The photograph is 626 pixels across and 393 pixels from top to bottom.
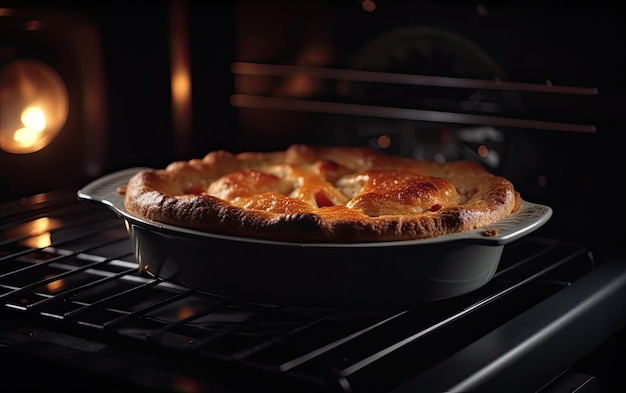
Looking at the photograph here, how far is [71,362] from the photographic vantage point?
0.94m

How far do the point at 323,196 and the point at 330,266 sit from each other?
274 millimetres

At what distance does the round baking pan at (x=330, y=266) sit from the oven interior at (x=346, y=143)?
3 centimetres

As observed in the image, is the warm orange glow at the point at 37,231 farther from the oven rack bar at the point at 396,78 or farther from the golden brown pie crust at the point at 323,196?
the oven rack bar at the point at 396,78

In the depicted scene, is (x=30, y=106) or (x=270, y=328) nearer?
(x=270, y=328)

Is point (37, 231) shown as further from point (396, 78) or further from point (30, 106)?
point (396, 78)

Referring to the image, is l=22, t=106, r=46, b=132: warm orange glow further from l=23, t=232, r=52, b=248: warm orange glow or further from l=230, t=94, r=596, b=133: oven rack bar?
l=230, t=94, r=596, b=133: oven rack bar

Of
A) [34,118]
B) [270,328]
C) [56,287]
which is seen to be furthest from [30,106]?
[270,328]

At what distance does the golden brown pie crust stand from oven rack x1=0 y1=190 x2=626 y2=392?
0.32 ft

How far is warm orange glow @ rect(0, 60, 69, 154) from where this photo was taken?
1434 mm

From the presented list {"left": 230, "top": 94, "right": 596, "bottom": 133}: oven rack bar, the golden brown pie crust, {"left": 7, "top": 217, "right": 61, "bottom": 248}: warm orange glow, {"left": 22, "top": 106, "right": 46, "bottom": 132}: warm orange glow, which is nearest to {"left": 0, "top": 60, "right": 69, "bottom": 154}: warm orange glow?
{"left": 22, "top": 106, "right": 46, "bottom": 132}: warm orange glow

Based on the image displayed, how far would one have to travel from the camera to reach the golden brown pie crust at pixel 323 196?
1.06m

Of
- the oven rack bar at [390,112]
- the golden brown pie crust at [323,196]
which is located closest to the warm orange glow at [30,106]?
the golden brown pie crust at [323,196]

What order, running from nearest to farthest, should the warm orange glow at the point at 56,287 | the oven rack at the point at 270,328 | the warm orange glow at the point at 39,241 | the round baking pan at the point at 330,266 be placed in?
1. the oven rack at the point at 270,328
2. the round baking pan at the point at 330,266
3. the warm orange glow at the point at 56,287
4. the warm orange glow at the point at 39,241

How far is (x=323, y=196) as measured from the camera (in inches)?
51.1
